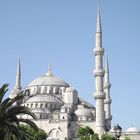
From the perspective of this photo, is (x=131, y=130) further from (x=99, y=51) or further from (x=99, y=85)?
(x=99, y=51)

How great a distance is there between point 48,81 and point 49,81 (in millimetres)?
194

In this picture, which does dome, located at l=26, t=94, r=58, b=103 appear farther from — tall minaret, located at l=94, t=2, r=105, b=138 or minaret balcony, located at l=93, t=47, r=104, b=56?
minaret balcony, located at l=93, t=47, r=104, b=56

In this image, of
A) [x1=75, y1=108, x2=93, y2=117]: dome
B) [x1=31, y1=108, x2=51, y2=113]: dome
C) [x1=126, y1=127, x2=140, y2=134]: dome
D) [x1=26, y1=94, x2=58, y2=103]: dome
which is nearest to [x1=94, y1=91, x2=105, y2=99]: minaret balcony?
[x1=126, y1=127, x2=140, y2=134]: dome

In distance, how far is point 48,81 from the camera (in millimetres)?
75438

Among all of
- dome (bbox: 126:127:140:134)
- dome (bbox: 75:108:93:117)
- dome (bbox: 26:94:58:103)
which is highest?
dome (bbox: 26:94:58:103)

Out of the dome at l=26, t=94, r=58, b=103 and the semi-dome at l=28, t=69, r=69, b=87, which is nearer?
the dome at l=26, t=94, r=58, b=103

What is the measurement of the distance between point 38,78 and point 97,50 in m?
27.2

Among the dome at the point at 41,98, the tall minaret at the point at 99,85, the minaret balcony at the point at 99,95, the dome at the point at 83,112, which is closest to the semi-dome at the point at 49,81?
the dome at the point at 41,98

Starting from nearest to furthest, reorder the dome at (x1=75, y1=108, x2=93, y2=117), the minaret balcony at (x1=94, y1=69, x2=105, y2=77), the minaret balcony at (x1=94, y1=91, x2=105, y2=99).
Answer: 1. the minaret balcony at (x1=94, y1=91, x2=105, y2=99)
2. the minaret balcony at (x1=94, y1=69, x2=105, y2=77)
3. the dome at (x1=75, y1=108, x2=93, y2=117)

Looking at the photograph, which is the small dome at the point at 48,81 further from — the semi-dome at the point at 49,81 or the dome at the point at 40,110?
the dome at the point at 40,110

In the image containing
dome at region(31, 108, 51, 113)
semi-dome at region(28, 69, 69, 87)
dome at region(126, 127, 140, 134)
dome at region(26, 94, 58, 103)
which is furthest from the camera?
semi-dome at region(28, 69, 69, 87)

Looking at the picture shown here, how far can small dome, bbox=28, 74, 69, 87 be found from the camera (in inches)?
2943

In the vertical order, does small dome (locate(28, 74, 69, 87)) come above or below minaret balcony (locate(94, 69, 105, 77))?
above

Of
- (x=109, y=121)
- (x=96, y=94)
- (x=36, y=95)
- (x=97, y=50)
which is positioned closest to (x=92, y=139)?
(x=96, y=94)
